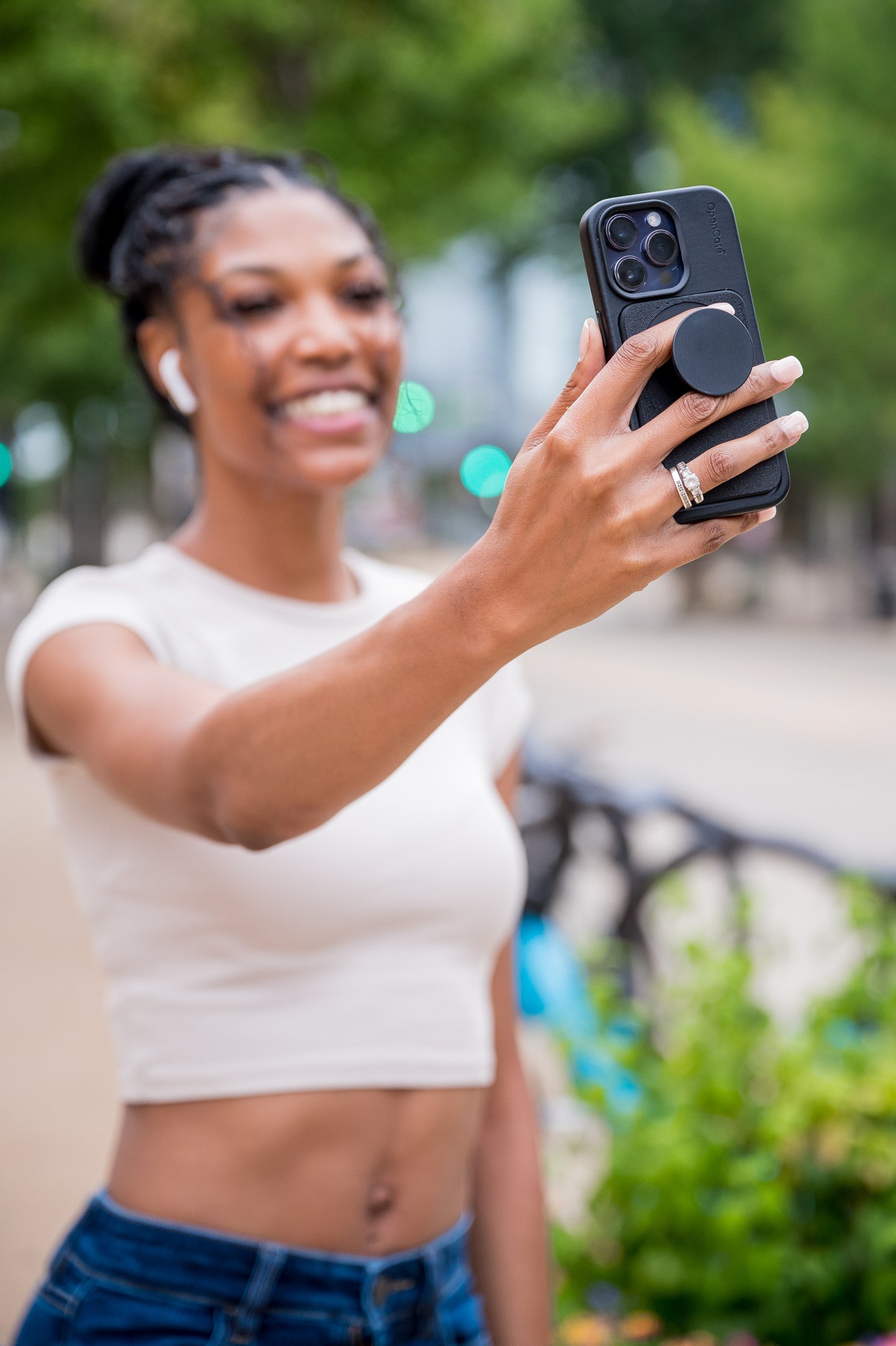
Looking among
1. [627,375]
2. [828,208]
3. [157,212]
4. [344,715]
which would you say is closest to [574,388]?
[627,375]

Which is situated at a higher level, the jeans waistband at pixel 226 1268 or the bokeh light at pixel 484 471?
the bokeh light at pixel 484 471

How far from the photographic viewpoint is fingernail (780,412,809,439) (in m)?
0.99

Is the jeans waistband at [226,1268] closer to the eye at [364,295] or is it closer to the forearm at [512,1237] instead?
the forearm at [512,1237]

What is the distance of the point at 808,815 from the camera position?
948 centimetres

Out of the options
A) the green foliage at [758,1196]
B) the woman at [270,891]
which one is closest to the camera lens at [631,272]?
the woman at [270,891]

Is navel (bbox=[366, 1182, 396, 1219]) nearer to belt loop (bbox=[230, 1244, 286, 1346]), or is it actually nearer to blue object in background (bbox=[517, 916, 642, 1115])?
belt loop (bbox=[230, 1244, 286, 1346])

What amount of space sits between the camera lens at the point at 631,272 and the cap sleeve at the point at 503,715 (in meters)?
0.83

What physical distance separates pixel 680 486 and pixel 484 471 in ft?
1.60

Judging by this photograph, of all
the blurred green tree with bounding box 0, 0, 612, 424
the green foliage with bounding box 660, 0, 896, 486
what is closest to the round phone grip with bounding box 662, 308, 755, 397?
the blurred green tree with bounding box 0, 0, 612, 424

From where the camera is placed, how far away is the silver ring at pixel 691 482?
983 millimetres

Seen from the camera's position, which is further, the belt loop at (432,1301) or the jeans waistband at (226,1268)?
the belt loop at (432,1301)

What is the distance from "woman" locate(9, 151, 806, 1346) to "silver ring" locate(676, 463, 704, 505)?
40 cm

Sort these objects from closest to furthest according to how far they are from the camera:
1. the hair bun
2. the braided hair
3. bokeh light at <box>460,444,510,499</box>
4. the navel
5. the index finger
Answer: the index finger
bokeh light at <box>460,444,510,499</box>
the navel
the braided hair
the hair bun

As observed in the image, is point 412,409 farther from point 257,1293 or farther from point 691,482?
point 257,1293
